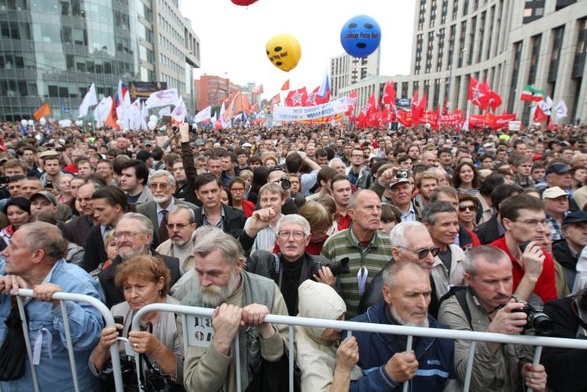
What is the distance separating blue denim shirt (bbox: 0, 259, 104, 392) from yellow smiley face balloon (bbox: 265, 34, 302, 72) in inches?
443

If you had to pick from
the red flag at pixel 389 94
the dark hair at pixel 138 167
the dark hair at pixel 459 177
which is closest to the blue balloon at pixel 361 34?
the dark hair at pixel 459 177

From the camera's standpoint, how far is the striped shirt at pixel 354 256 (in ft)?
9.63

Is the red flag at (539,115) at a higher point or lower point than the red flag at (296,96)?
lower

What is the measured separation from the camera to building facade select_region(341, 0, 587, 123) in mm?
32750

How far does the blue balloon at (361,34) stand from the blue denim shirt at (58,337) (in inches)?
409

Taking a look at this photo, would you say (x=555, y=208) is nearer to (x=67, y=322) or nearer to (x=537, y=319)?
(x=537, y=319)

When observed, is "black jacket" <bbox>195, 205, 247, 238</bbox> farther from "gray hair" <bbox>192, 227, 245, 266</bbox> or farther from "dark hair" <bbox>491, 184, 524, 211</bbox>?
"dark hair" <bbox>491, 184, 524, 211</bbox>

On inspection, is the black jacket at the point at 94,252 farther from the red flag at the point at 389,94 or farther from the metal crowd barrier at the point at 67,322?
the red flag at the point at 389,94

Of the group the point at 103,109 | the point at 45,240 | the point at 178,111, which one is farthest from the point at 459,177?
the point at 103,109

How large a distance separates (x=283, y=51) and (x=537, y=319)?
12.0 m

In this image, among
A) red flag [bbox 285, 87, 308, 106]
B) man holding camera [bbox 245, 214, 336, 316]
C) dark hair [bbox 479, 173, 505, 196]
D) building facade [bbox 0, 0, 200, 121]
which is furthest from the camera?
building facade [bbox 0, 0, 200, 121]

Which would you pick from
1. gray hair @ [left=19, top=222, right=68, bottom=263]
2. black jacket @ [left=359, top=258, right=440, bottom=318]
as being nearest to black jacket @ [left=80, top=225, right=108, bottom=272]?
gray hair @ [left=19, top=222, right=68, bottom=263]

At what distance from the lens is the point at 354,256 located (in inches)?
123

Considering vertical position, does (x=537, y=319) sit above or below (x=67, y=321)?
above
